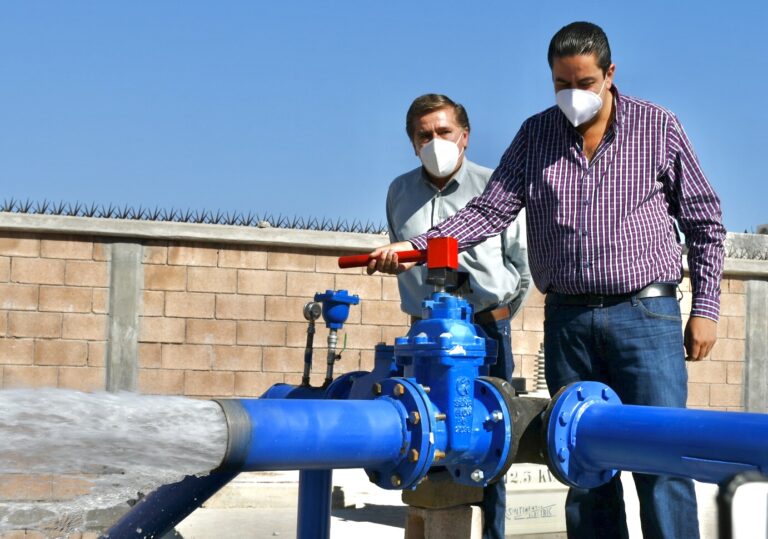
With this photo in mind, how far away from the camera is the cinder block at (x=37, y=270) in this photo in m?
6.72

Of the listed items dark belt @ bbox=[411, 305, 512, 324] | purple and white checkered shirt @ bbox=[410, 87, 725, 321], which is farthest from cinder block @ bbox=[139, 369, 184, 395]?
purple and white checkered shirt @ bbox=[410, 87, 725, 321]

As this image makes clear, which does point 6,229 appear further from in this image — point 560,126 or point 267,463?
point 267,463

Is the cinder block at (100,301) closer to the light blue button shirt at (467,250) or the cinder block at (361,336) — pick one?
the cinder block at (361,336)

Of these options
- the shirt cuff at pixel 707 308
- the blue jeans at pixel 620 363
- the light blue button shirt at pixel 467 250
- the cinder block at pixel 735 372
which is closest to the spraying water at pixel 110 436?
the blue jeans at pixel 620 363

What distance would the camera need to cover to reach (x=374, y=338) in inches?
283

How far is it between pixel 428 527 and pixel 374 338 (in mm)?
4279

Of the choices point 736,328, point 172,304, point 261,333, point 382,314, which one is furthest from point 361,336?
point 736,328

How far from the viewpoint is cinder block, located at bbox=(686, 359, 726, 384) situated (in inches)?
318

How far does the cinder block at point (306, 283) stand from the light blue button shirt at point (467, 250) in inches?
140

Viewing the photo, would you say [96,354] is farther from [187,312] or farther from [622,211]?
[622,211]

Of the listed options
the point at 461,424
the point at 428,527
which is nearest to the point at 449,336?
the point at 461,424

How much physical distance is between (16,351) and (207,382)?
1227 millimetres

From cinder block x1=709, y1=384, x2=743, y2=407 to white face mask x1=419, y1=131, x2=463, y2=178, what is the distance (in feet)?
18.0

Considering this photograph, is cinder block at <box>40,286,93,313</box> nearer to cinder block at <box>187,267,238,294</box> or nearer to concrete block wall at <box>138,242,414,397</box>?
concrete block wall at <box>138,242,414,397</box>
